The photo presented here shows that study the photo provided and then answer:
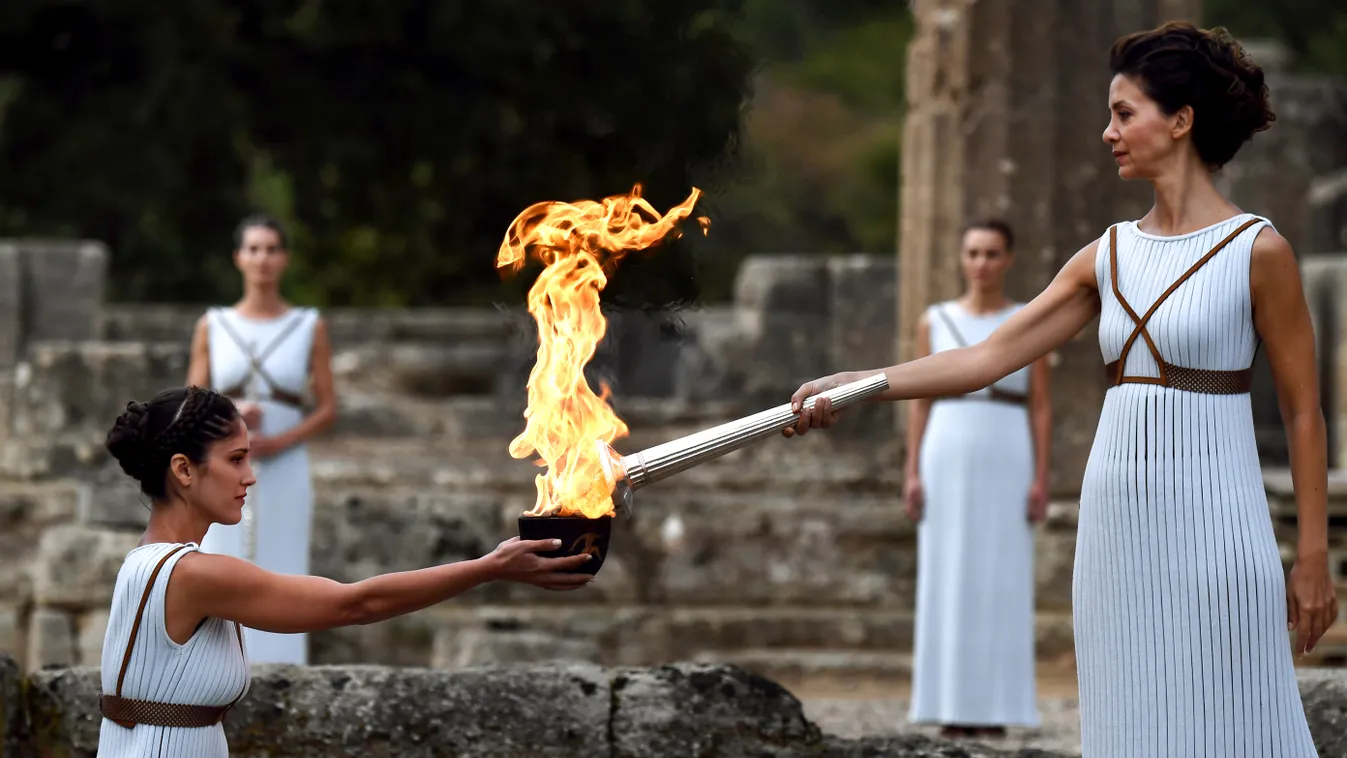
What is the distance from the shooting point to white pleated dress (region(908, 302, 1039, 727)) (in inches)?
273

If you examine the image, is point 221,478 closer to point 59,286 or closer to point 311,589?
point 311,589

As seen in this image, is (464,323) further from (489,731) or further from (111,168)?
(489,731)

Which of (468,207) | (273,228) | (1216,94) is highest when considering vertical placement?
(468,207)

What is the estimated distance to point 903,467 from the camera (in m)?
9.51

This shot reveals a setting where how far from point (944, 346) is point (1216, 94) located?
11.0ft

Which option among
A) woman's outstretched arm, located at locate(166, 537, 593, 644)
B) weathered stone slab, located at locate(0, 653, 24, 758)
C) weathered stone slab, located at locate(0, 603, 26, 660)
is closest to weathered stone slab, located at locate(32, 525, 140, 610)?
weathered stone slab, located at locate(0, 603, 26, 660)

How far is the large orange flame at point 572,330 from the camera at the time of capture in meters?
3.63

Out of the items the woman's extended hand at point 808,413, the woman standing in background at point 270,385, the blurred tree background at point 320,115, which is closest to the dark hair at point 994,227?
the woman standing in background at point 270,385

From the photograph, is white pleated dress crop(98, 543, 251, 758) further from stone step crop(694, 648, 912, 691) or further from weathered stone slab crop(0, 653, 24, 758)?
stone step crop(694, 648, 912, 691)

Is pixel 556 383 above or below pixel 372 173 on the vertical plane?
below

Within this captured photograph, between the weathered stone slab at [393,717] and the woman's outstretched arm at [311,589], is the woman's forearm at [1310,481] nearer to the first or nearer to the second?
the woman's outstretched arm at [311,589]

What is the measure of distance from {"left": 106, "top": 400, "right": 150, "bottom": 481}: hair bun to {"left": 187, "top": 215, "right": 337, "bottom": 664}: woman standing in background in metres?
3.20

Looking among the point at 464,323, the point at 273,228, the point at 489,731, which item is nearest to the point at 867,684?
the point at 273,228

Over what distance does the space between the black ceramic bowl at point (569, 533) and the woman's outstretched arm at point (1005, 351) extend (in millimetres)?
499
